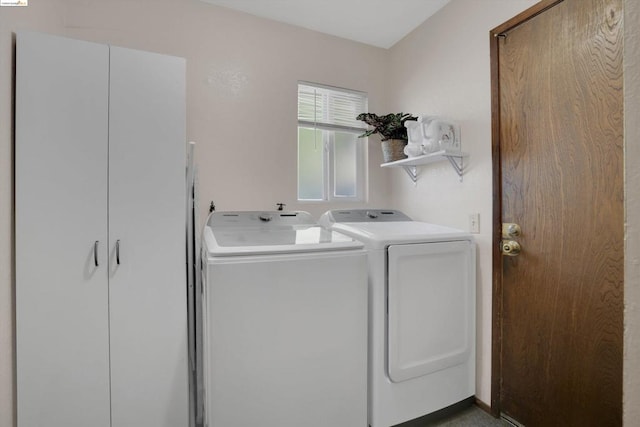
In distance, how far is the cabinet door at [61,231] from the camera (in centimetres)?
136

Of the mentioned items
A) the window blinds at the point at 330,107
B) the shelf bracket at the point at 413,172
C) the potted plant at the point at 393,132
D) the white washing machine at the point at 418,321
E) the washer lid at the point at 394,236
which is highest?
the window blinds at the point at 330,107

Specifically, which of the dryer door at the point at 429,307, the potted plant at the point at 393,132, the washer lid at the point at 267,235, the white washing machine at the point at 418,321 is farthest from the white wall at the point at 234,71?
the dryer door at the point at 429,307

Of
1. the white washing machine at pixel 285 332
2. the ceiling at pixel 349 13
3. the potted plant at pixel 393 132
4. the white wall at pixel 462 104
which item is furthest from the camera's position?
the potted plant at pixel 393 132

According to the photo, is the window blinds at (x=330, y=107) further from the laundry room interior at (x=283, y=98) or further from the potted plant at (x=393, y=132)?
the potted plant at (x=393, y=132)

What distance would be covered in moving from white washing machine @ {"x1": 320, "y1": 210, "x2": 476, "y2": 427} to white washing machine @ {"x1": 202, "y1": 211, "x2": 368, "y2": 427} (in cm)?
9

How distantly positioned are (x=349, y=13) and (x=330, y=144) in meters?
1.01

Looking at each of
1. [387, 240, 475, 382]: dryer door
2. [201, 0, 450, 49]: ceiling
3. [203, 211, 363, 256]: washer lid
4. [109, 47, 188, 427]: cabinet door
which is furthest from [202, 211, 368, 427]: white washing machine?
[201, 0, 450, 49]: ceiling

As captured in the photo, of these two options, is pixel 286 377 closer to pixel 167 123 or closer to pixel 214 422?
pixel 214 422

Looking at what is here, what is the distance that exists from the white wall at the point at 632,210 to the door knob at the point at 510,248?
145 cm

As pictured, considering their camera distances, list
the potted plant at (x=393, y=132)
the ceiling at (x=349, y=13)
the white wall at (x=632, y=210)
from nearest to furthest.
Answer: the white wall at (x=632, y=210)
the ceiling at (x=349, y=13)
the potted plant at (x=393, y=132)

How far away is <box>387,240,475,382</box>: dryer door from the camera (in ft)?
5.16

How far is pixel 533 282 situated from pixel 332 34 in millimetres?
2392

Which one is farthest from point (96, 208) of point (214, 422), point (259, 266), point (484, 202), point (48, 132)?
point (484, 202)

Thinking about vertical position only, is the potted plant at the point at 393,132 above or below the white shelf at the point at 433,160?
above
